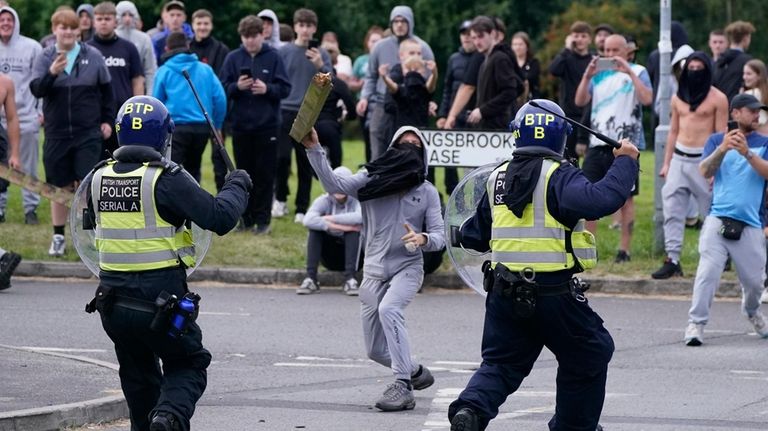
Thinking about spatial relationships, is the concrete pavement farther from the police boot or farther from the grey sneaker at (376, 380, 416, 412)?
the grey sneaker at (376, 380, 416, 412)

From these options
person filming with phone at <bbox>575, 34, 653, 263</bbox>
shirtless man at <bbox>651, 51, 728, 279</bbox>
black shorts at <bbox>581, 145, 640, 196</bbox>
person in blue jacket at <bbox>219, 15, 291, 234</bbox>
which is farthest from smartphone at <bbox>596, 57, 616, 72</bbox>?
person in blue jacket at <bbox>219, 15, 291, 234</bbox>

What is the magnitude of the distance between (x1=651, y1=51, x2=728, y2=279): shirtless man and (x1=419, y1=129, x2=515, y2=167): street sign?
175 cm

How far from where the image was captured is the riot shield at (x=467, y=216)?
32.0 feet

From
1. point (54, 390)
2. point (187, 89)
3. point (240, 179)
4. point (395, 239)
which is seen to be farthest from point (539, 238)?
point (187, 89)

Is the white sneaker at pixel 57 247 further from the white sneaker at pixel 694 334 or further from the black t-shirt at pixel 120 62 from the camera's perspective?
the white sneaker at pixel 694 334

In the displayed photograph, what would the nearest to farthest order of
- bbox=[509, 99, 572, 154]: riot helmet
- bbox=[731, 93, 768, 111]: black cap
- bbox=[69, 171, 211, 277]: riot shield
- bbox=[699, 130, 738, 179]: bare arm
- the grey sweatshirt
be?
bbox=[509, 99, 572, 154]: riot helmet, bbox=[69, 171, 211, 277]: riot shield, bbox=[699, 130, 738, 179]: bare arm, bbox=[731, 93, 768, 111]: black cap, the grey sweatshirt

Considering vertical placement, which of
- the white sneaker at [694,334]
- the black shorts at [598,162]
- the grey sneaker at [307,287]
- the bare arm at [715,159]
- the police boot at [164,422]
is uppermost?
the bare arm at [715,159]

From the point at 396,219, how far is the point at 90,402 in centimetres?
233

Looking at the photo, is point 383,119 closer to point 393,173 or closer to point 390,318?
point 393,173

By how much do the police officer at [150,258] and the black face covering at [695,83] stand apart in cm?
759

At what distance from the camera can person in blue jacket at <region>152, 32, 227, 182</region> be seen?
54.2 feet

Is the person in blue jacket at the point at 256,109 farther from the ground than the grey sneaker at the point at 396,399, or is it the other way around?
the person in blue jacket at the point at 256,109

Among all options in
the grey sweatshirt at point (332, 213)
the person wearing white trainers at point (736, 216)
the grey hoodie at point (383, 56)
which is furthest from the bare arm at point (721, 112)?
the grey hoodie at point (383, 56)

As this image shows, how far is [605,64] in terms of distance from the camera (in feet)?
52.7
